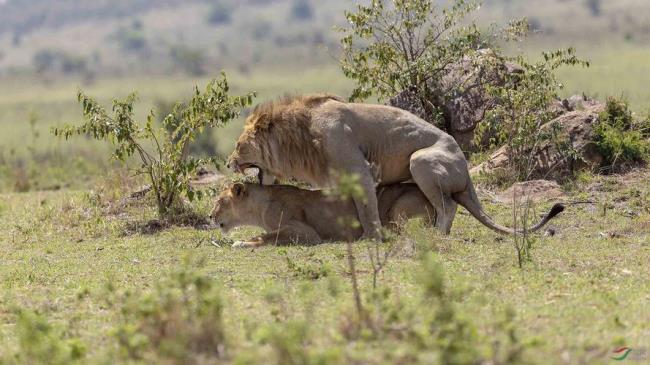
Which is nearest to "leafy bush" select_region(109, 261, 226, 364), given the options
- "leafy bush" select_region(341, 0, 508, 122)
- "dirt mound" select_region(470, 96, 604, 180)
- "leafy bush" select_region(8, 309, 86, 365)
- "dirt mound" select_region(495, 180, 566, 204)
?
"leafy bush" select_region(8, 309, 86, 365)

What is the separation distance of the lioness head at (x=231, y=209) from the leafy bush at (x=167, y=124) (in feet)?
3.29

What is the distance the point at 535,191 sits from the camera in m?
13.1

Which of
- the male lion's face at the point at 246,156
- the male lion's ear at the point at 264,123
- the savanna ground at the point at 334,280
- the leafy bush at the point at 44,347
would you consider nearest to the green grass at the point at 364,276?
the savanna ground at the point at 334,280

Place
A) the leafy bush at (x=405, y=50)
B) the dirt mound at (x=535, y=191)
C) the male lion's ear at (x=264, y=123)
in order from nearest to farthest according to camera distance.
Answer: the male lion's ear at (x=264, y=123) → the dirt mound at (x=535, y=191) → the leafy bush at (x=405, y=50)

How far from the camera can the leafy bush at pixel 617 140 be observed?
1386 centimetres

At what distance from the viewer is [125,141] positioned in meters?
13.0

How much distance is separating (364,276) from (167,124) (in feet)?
15.5

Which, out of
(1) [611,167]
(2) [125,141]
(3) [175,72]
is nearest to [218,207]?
(2) [125,141]

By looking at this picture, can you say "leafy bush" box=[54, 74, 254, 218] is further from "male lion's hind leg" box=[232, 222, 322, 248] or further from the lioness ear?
"male lion's hind leg" box=[232, 222, 322, 248]

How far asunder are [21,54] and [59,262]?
445ft

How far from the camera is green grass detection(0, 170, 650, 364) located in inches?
264

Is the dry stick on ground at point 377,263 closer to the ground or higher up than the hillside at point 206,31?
higher up

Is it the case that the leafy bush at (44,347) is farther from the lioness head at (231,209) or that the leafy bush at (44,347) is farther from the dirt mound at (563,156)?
the dirt mound at (563,156)

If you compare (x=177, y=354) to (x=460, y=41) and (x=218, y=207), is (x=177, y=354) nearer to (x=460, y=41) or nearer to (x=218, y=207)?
(x=218, y=207)
